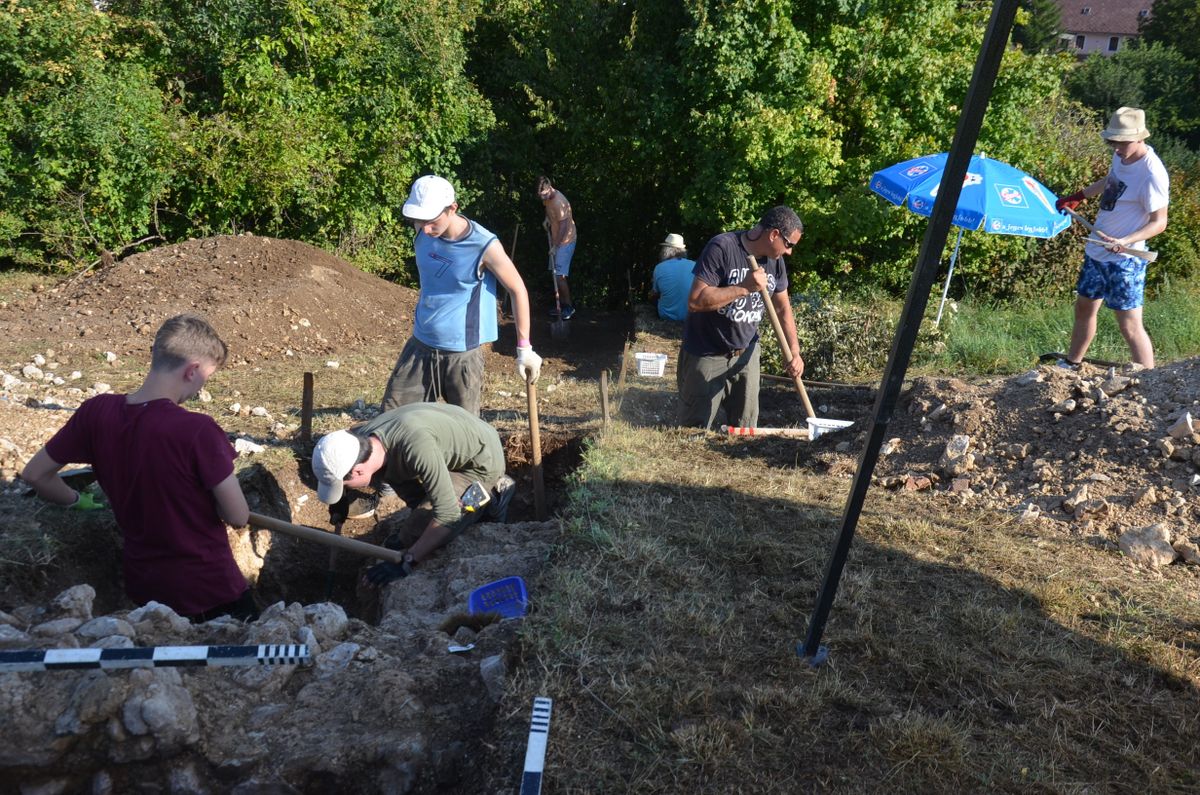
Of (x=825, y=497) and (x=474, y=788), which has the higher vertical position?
(x=825, y=497)

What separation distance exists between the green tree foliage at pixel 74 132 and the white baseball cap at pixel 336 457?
27.1 feet

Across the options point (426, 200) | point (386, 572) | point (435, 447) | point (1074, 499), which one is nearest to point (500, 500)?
point (386, 572)

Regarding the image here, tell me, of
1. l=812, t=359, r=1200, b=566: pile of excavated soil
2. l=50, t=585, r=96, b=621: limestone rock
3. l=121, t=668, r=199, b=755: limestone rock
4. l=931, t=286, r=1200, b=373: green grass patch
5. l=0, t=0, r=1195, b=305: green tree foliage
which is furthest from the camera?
l=0, t=0, r=1195, b=305: green tree foliage

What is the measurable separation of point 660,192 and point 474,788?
1155 cm

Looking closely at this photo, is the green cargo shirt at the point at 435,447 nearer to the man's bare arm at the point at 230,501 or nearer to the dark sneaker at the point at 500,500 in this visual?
the dark sneaker at the point at 500,500

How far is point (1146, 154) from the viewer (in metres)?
6.38

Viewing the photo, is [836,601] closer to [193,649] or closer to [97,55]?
[193,649]

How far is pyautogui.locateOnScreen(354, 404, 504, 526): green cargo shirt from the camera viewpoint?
14.1 feet

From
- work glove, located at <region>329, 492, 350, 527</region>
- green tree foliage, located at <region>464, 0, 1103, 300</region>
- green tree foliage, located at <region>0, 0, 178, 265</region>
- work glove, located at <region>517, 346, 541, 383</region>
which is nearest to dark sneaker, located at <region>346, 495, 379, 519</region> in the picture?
work glove, located at <region>329, 492, 350, 527</region>

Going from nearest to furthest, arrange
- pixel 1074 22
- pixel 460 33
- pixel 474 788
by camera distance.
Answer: pixel 474 788 < pixel 460 33 < pixel 1074 22

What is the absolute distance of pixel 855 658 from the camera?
11.2 feet

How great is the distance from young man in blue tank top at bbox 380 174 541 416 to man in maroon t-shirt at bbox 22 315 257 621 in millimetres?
1730

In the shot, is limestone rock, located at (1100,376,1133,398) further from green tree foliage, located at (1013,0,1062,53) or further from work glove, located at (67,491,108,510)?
green tree foliage, located at (1013,0,1062,53)

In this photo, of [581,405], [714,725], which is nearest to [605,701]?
[714,725]
